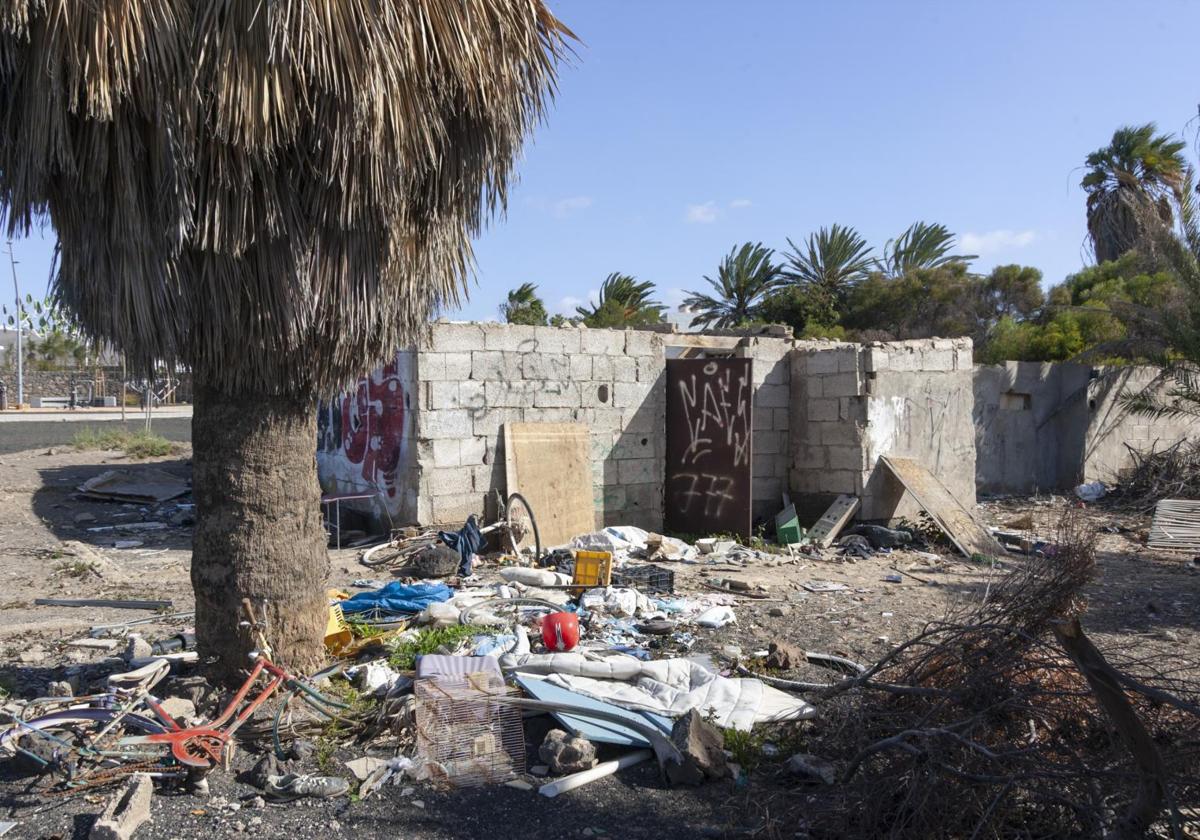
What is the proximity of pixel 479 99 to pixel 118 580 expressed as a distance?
5.98 m

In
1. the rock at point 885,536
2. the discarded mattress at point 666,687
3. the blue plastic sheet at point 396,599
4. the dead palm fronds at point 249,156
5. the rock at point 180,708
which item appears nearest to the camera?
the dead palm fronds at point 249,156

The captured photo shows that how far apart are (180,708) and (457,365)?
5496 millimetres

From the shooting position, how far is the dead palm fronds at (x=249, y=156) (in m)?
3.86

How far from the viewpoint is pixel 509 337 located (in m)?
9.94

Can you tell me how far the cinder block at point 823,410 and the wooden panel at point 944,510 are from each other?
82cm

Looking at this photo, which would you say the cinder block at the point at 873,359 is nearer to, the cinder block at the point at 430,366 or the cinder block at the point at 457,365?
the cinder block at the point at 457,365

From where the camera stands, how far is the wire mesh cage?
164 inches

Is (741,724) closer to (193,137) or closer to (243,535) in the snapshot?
(243,535)

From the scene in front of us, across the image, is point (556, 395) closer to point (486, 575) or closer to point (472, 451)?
point (472, 451)

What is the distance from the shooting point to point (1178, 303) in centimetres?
1368

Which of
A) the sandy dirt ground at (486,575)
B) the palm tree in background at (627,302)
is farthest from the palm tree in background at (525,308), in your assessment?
the sandy dirt ground at (486,575)

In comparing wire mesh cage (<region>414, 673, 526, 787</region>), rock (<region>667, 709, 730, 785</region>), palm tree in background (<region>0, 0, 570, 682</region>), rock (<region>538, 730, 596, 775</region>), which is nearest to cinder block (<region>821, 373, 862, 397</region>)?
palm tree in background (<region>0, 0, 570, 682</region>)

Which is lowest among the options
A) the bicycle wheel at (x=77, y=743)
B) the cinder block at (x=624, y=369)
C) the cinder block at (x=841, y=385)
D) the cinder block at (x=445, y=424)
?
the bicycle wheel at (x=77, y=743)

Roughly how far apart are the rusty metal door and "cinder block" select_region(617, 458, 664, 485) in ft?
0.57
